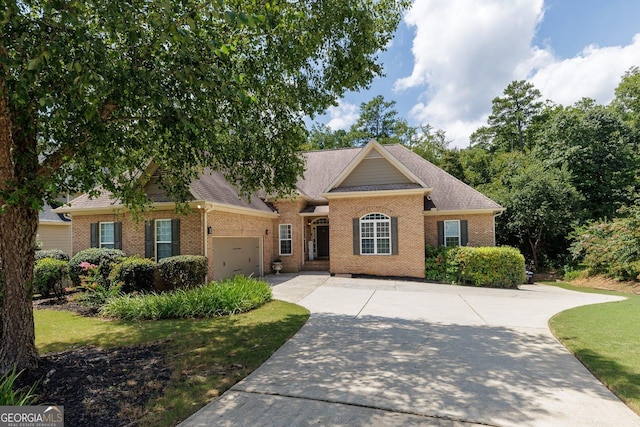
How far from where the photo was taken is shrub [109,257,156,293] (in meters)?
11.7

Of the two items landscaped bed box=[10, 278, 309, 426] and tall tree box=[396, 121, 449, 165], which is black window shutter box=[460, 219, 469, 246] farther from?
tall tree box=[396, 121, 449, 165]

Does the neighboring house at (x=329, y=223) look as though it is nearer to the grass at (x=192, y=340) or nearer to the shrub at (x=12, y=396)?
the grass at (x=192, y=340)

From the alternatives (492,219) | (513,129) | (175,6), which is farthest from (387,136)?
(175,6)

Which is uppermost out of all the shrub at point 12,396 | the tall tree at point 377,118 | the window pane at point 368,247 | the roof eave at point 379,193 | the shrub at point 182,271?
the tall tree at point 377,118

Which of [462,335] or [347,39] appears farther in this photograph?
[347,39]

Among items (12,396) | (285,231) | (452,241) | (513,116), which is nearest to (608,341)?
(12,396)

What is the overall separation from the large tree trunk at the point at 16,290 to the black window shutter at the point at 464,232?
53.8 ft

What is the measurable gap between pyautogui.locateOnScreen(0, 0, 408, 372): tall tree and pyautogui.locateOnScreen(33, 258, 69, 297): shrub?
25.8 ft

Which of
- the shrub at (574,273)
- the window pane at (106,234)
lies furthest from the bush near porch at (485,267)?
the window pane at (106,234)

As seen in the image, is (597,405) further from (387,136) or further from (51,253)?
(387,136)

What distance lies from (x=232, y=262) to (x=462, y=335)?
1060 centimetres

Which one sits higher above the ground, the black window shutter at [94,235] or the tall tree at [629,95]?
the tall tree at [629,95]

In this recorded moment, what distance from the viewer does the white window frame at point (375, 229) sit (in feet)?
51.9

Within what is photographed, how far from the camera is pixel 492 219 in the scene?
16812mm
